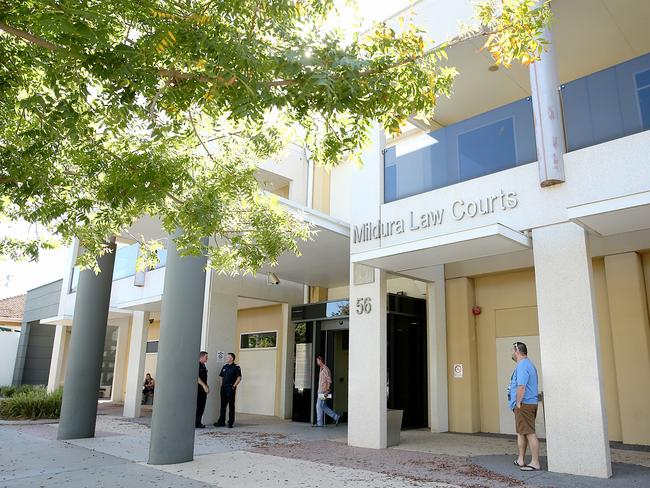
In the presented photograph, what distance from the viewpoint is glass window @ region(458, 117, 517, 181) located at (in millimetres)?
8523

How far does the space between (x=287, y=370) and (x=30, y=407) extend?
259 inches

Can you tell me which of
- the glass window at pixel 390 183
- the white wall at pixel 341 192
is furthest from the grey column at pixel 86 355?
the white wall at pixel 341 192

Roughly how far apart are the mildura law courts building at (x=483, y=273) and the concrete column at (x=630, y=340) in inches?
1.0

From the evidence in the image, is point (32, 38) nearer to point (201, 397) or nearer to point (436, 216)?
point (436, 216)

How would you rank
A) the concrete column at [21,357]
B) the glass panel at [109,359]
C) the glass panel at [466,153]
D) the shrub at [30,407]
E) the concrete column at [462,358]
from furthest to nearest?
the concrete column at [21,357] → the glass panel at [109,359] → the shrub at [30,407] → the concrete column at [462,358] → the glass panel at [466,153]

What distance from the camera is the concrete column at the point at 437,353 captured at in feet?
38.5

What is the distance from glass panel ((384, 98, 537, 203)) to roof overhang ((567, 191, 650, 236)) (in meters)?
1.62

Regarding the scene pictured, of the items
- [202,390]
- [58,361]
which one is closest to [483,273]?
[202,390]

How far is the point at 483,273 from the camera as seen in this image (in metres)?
11.9

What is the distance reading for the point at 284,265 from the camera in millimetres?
13414

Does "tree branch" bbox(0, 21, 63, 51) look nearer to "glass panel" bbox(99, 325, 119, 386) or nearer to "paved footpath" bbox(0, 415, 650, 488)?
"paved footpath" bbox(0, 415, 650, 488)

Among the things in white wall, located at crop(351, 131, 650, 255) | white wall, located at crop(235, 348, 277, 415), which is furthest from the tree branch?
white wall, located at crop(235, 348, 277, 415)

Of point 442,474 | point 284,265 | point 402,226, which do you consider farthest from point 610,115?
point 284,265

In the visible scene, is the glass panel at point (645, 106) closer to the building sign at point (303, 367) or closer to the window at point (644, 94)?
the window at point (644, 94)
